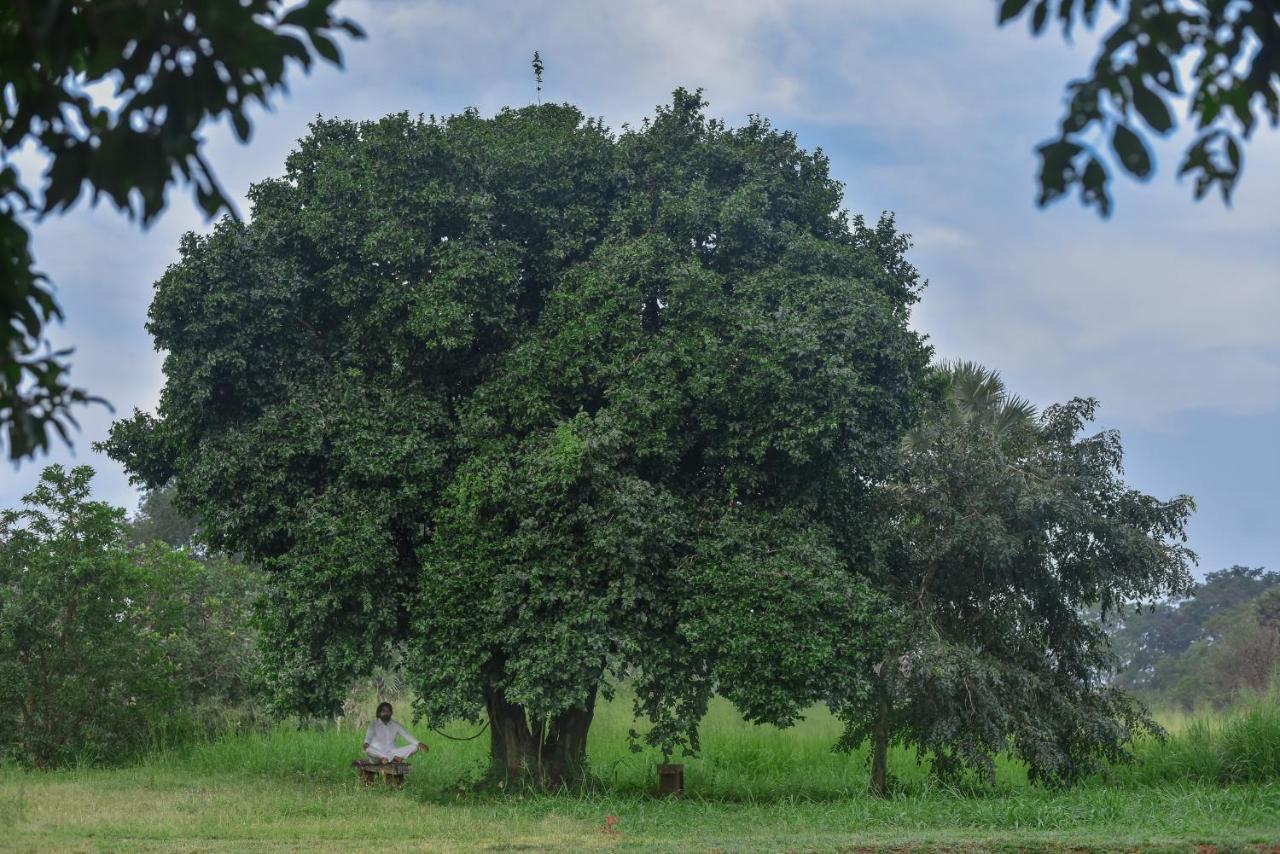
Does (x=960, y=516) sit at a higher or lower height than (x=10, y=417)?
higher

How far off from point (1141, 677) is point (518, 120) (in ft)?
125

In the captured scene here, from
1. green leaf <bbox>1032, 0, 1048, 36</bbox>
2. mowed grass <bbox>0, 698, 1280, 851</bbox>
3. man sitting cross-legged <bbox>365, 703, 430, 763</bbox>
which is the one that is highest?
green leaf <bbox>1032, 0, 1048, 36</bbox>

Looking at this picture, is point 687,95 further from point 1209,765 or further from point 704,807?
point 1209,765

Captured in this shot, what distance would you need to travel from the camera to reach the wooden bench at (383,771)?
14055mm

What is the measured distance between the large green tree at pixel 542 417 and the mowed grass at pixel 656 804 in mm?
1064

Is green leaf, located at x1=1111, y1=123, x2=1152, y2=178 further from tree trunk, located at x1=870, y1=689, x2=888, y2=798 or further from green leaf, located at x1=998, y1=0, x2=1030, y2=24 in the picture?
tree trunk, located at x1=870, y1=689, x2=888, y2=798

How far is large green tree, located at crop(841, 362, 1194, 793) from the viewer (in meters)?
13.2

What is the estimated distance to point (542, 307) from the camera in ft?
46.3

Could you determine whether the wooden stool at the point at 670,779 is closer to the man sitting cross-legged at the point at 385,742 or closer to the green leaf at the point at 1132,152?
the man sitting cross-legged at the point at 385,742

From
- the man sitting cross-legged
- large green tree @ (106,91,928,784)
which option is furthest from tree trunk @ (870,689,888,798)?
the man sitting cross-legged

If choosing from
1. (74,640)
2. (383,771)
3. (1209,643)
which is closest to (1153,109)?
(383,771)

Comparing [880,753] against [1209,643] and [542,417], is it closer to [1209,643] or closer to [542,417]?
[542,417]

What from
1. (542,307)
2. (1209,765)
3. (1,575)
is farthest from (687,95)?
(1,575)

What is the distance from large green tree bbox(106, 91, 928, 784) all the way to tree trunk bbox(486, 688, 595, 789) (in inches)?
1.5
